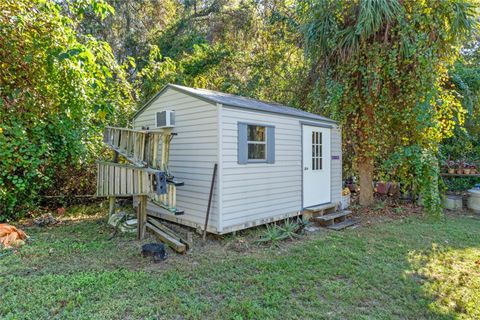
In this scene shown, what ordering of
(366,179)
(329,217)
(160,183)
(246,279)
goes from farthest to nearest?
(366,179), (329,217), (160,183), (246,279)

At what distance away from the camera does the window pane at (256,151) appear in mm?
5188

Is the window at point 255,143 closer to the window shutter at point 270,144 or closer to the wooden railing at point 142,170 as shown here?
the window shutter at point 270,144

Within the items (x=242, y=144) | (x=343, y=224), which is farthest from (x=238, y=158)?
(x=343, y=224)

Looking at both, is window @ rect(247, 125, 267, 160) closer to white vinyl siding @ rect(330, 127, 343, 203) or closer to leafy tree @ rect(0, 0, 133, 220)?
white vinyl siding @ rect(330, 127, 343, 203)

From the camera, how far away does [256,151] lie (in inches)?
209

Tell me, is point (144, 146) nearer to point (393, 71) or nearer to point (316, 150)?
point (316, 150)

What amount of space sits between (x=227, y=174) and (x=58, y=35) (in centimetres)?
418

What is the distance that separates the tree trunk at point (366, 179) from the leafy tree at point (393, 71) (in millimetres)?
176

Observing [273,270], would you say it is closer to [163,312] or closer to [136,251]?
[163,312]

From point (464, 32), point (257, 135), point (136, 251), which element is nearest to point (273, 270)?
point (136, 251)

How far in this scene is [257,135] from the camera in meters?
5.30

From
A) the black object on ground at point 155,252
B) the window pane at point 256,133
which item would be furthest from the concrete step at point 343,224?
the black object on ground at point 155,252

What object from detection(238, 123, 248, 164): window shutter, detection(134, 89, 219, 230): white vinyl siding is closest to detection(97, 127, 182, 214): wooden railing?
detection(134, 89, 219, 230): white vinyl siding

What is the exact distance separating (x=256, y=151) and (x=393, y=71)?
367 cm
